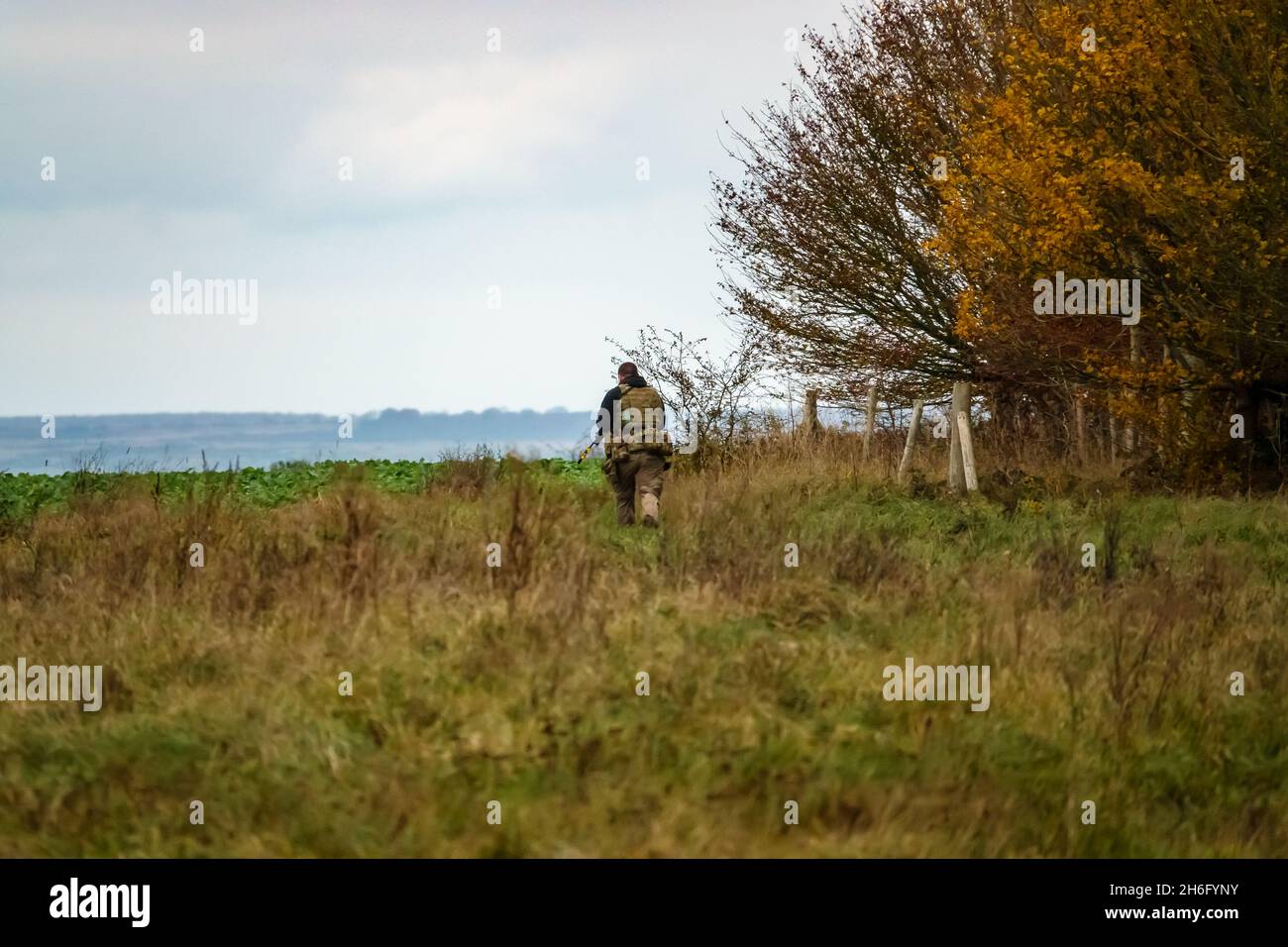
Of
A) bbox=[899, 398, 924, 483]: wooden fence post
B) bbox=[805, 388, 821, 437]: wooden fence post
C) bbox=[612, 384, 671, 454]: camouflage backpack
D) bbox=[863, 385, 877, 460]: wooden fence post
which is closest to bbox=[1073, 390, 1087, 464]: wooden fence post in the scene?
bbox=[899, 398, 924, 483]: wooden fence post

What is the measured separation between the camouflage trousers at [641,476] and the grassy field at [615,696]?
2.54 meters

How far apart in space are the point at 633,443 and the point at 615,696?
25.9 ft

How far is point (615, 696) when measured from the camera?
23.4ft

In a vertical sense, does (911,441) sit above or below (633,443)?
above

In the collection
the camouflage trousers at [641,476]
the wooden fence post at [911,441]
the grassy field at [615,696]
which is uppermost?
the wooden fence post at [911,441]

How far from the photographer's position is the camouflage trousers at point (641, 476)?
14883 millimetres

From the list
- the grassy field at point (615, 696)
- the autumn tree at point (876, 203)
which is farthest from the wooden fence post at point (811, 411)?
the grassy field at point (615, 696)

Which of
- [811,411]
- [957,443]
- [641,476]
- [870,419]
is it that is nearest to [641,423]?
[641,476]

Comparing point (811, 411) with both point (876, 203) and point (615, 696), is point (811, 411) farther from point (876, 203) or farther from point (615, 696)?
point (615, 696)

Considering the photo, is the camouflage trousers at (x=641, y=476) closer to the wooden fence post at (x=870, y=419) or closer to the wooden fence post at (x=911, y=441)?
the wooden fence post at (x=911, y=441)

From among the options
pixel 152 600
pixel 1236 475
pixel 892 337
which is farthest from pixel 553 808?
pixel 892 337

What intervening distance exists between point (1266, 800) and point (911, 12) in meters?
17.8

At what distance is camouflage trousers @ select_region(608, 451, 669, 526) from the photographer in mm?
14883

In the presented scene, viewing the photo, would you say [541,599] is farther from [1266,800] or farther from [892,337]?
[892,337]
